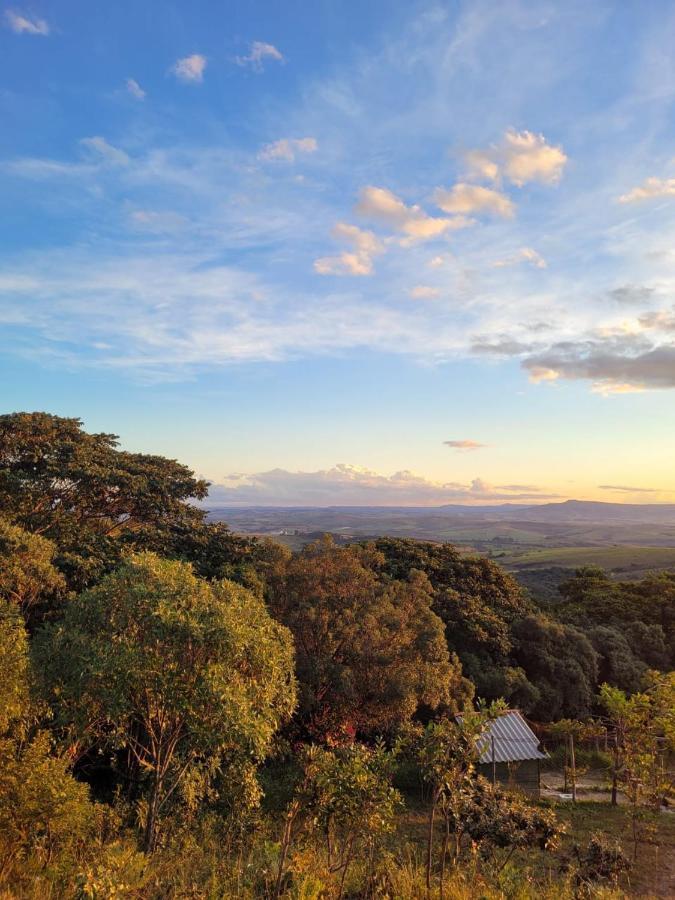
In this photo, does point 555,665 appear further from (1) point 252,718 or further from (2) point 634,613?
(1) point 252,718

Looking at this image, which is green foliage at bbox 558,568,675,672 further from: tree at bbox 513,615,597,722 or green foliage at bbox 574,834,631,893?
green foliage at bbox 574,834,631,893

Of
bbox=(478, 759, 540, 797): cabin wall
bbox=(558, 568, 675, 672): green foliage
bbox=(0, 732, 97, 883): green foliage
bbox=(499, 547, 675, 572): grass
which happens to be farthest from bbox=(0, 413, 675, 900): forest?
bbox=(499, 547, 675, 572): grass

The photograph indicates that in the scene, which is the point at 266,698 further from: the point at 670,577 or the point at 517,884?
the point at 670,577

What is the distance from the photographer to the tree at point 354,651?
17656 millimetres

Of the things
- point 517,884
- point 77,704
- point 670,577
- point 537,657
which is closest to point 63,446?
point 77,704

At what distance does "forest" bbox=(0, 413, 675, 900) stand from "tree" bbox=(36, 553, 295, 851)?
45 mm

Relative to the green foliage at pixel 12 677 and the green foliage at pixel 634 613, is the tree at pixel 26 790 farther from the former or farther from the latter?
the green foliage at pixel 634 613

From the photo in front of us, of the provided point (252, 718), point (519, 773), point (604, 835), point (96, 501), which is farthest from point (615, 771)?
point (96, 501)

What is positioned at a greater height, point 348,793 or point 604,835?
point 348,793

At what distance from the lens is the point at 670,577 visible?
42156 mm

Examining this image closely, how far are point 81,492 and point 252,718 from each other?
17.5 metres

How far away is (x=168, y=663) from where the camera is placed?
9227 millimetres

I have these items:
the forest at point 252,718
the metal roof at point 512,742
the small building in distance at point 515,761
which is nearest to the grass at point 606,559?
the forest at point 252,718

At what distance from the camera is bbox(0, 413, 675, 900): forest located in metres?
9.05
